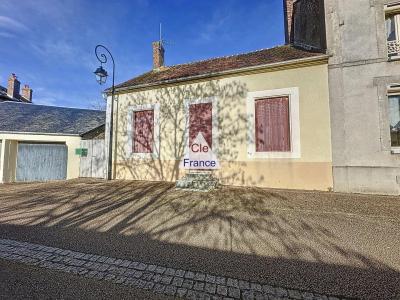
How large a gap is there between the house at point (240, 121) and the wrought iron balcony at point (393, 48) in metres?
1.84

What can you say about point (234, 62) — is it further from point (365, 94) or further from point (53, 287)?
point (53, 287)

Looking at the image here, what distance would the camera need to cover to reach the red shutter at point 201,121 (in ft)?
31.1

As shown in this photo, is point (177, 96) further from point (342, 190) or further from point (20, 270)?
point (20, 270)

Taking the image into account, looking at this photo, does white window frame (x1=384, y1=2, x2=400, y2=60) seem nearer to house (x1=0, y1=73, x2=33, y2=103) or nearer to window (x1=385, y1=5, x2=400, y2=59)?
window (x1=385, y1=5, x2=400, y2=59)

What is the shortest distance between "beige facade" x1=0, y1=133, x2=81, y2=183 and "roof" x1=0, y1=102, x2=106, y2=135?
0.85 ft

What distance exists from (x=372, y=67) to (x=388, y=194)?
12.9ft

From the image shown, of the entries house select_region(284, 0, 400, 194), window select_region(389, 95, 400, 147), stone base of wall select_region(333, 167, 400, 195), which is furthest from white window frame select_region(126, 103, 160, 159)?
window select_region(389, 95, 400, 147)

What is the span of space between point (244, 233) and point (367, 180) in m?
5.37

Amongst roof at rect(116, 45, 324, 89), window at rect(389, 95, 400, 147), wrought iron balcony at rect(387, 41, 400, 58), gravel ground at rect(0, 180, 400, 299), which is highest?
roof at rect(116, 45, 324, 89)

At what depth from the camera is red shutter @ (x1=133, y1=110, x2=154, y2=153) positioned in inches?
416

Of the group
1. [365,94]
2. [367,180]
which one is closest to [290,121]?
[365,94]

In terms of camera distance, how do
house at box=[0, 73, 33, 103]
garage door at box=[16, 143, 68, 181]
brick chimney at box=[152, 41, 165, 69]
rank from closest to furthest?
garage door at box=[16, 143, 68, 181] < brick chimney at box=[152, 41, 165, 69] < house at box=[0, 73, 33, 103]

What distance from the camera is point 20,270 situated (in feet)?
9.36

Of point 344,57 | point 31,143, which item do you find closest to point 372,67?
point 344,57
